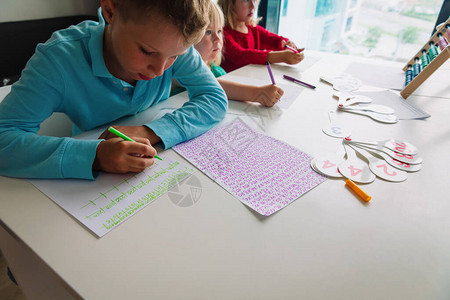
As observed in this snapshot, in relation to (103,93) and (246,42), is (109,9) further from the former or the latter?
(246,42)

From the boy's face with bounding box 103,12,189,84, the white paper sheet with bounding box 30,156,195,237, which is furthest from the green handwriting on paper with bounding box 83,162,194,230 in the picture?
the boy's face with bounding box 103,12,189,84

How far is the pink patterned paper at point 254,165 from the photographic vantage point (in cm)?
49

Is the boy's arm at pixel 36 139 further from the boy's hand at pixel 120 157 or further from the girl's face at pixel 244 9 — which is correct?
the girl's face at pixel 244 9

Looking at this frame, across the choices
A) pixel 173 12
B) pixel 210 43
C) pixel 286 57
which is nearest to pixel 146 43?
pixel 173 12

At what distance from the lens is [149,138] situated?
1.99ft

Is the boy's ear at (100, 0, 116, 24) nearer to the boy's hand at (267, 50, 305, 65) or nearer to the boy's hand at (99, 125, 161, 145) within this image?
the boy's hand at (99, 125, 161, 145)

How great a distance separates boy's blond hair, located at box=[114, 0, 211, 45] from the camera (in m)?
0.50

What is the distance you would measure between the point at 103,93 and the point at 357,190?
2.01 feet

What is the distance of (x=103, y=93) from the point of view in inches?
26.9

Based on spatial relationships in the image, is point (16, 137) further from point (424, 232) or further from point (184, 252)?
point (424, 232)

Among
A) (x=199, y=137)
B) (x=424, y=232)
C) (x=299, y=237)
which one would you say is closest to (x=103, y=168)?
(x=199, y=137)

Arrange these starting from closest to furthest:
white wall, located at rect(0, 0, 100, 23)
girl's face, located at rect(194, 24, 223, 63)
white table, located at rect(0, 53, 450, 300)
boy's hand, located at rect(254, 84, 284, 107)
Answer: white table, located at rect(0, 53, 450, 300) < boy's hand, located at rect(254, 84, 284, 107) < girl's face, located at rect(194, 24, 223, 63) < white wall, located at rect(0, 0, 100, 23)

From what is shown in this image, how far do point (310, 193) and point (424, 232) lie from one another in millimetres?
179

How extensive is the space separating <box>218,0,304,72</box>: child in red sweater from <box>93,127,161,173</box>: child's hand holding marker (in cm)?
90
